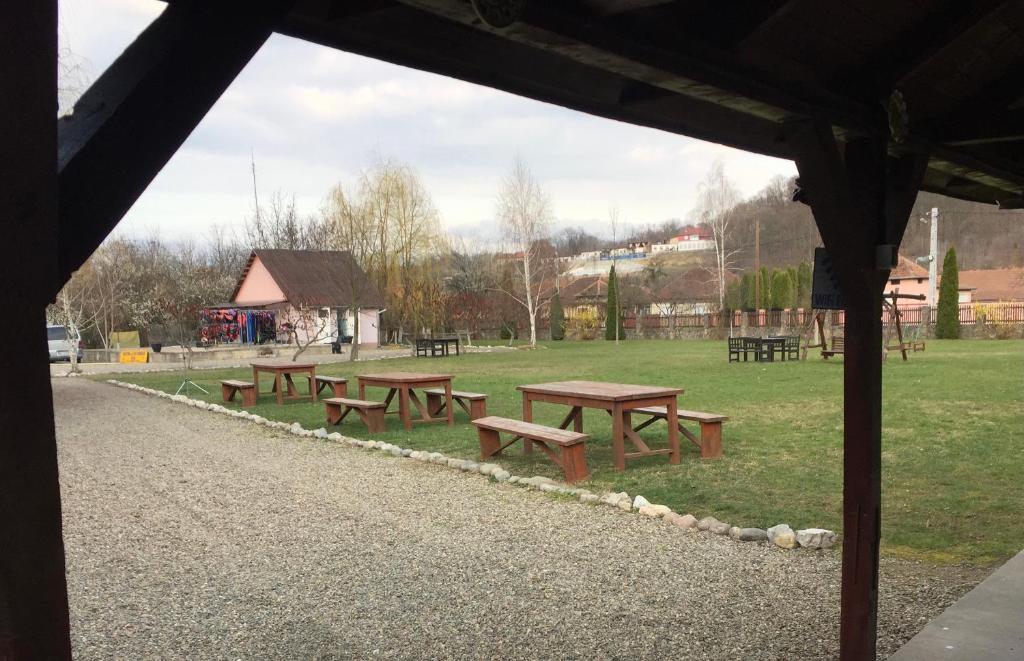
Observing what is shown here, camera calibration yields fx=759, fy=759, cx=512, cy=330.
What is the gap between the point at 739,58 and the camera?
7.92ft

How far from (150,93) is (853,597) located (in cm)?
295

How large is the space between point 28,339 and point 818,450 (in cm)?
805

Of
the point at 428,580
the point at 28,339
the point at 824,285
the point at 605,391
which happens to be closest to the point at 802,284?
the point at 605,391

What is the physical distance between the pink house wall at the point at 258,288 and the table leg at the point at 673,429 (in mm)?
31270

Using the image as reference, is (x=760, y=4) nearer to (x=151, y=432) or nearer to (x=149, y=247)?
(x=151, y=432)

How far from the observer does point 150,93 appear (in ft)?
4.87

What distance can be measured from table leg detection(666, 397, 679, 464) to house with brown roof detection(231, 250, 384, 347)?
27863 millimetres

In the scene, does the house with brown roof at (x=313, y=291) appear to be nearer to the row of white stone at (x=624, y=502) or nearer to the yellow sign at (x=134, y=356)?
the yellow sign at (x=134, y=356)

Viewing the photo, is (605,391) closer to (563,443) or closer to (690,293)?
(563,443)

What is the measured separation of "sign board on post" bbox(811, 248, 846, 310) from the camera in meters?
3.18

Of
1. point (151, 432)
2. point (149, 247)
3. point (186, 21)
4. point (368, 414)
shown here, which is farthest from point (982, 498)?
point (149, 247)

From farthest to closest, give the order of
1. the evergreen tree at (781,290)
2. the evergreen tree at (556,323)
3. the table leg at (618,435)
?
the evergreen tree at (781,290)
the evergreen tree at (556,323)
the table leg at (618,435)

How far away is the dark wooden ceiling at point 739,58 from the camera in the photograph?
6.12ft

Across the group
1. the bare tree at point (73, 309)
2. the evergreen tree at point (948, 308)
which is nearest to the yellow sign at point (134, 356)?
the bare tree at point (73, 309)
